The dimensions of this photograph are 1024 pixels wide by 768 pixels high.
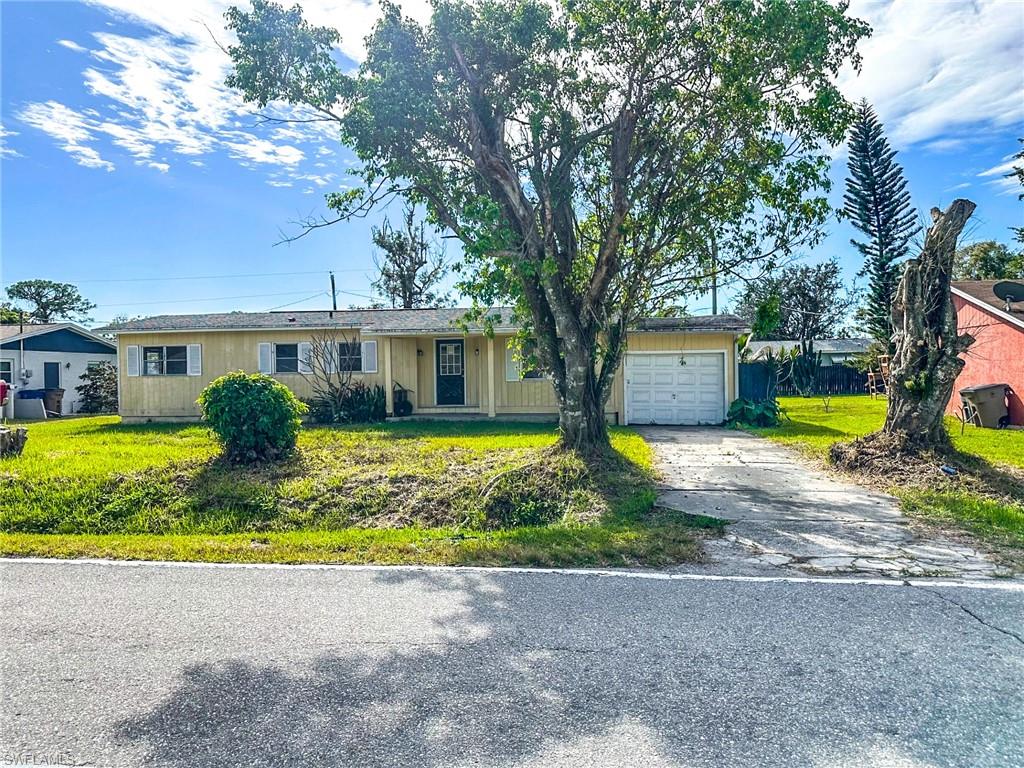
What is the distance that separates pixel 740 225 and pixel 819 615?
7046 mm

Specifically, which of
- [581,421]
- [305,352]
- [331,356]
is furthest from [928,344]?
[305,352]

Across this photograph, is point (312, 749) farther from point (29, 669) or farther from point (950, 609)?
point (950, 609)

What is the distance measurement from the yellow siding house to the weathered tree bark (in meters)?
6.74

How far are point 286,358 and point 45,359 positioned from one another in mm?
12573

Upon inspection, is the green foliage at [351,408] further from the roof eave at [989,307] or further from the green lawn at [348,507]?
the roof eave at [989,307]

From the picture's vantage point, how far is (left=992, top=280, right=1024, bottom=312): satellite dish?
48.4 ft

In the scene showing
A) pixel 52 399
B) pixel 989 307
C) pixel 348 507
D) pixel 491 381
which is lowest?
pixel 348 507

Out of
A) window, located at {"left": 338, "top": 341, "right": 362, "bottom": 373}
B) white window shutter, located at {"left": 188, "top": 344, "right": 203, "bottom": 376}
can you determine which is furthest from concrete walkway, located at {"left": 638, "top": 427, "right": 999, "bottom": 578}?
white window shutter, located at {"left": 188, "top": 344, "right": 203, "bottom": 376}

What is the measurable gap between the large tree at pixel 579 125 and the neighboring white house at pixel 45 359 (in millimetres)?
20240

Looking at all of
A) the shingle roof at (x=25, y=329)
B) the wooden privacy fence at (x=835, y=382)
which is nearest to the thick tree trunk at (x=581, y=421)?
the wooden privacy fence at (x=835, y=382)

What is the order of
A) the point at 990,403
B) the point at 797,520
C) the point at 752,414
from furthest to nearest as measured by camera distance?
the point at 752,414 < the point at 990,403 < the point at 797,520

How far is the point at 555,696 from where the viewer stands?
3000 millimetres

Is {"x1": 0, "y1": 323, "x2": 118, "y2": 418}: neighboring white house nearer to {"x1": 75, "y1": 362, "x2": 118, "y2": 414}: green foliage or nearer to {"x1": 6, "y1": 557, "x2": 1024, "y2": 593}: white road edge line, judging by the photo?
{"x1": 75, "y1": 362, "x2": 118, "y2": 414}: green foliage

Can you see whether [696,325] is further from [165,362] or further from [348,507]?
[165,362]
